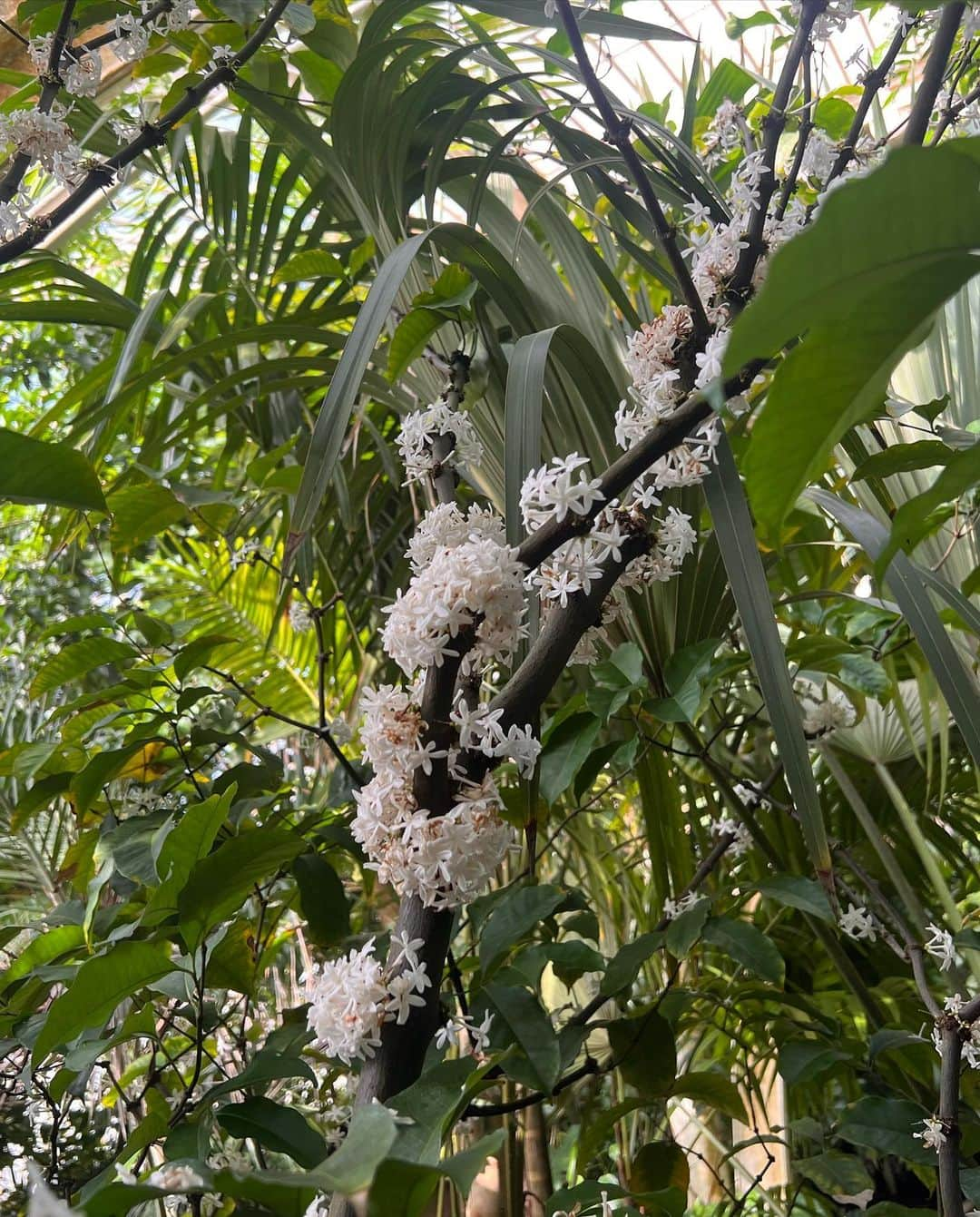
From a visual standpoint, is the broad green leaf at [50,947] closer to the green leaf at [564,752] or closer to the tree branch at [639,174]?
the green leaf at [564,752]

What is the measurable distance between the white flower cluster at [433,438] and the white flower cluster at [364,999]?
0.23 metres

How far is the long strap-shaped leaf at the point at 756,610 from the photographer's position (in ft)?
1.28

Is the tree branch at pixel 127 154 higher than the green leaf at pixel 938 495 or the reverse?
higher

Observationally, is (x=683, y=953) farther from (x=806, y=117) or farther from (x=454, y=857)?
(x=806, y=117)

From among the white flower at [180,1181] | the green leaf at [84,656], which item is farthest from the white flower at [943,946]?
the green leaf at [84,656]

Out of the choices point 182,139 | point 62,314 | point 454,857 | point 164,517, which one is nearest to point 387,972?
point 454,857

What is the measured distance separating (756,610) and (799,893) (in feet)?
0.74

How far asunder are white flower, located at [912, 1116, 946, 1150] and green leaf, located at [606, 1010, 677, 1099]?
130mm

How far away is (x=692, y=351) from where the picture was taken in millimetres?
381

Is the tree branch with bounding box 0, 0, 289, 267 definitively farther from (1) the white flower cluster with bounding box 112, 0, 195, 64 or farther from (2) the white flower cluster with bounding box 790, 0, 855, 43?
(2) the white flower cluster with bounding box 790, 0, 855, 43

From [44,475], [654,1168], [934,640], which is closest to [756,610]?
[934,640]

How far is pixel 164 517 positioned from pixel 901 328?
66 centimetres

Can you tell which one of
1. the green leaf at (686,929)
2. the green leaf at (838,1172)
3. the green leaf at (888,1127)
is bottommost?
the green leaf at (838,1172)

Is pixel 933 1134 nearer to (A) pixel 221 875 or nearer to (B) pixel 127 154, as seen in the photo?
(A) pixel 221 875
